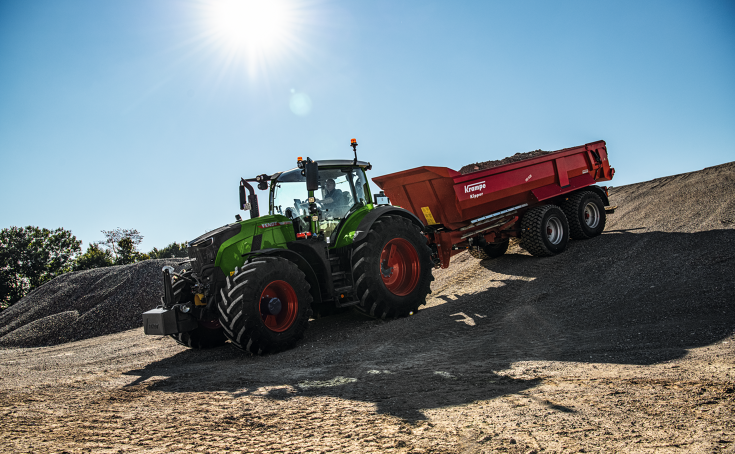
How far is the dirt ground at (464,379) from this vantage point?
2678mm

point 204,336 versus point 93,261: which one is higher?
point 93,261

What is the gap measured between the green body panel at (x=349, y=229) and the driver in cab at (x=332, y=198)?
0.80 feet

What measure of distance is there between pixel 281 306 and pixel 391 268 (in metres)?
2.15

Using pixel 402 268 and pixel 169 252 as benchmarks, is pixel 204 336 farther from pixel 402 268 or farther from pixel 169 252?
pixel 169 252

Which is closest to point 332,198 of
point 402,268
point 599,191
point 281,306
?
point 402,268

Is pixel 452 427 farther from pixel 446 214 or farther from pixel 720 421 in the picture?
pixel 446 214

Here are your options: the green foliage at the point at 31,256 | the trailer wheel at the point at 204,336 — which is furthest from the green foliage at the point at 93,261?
the trailer wheel at the point at 204,336

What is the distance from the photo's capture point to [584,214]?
32.4ft

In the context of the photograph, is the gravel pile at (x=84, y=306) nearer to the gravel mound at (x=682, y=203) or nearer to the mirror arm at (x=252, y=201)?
the mirror arm at (x=252, y=201)

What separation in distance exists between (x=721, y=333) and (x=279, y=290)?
16.0ft

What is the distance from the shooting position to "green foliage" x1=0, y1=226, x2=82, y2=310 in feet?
98.2

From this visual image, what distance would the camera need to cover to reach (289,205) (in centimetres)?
656

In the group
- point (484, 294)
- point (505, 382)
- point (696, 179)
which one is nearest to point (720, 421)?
point (505, 382)

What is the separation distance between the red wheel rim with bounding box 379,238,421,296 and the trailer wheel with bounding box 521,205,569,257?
117 inches
